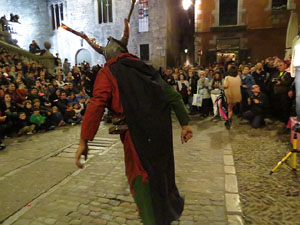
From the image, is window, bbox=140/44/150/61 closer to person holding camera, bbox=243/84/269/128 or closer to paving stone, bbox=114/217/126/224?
person holding camera, bbox=243/84/269/128

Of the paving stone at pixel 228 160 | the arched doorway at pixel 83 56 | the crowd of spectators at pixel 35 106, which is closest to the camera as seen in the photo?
the paving stone at pixel 228 160

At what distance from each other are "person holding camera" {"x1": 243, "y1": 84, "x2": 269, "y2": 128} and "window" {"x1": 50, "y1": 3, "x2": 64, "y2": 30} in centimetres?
2316

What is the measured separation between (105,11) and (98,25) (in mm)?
1429

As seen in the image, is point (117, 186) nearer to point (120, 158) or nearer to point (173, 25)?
point (120, 158)

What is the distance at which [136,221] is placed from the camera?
10.5 ft

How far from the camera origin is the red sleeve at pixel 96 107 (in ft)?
7.17

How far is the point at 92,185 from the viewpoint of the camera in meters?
4.23

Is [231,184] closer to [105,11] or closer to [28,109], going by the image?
[28,109]

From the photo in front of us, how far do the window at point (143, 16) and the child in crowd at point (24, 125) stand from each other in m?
16.4

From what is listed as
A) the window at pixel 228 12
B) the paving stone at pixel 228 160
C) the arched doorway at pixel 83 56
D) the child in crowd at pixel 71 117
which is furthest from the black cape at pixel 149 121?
the arched doorway at pixel 83 56

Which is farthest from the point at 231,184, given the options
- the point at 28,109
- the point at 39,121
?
the point at 28,109

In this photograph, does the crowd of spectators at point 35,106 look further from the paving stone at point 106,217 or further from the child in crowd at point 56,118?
the paving stone at point 106,217

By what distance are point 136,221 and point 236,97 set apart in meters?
5.71

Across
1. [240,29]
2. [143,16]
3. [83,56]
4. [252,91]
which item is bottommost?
[252,91]
